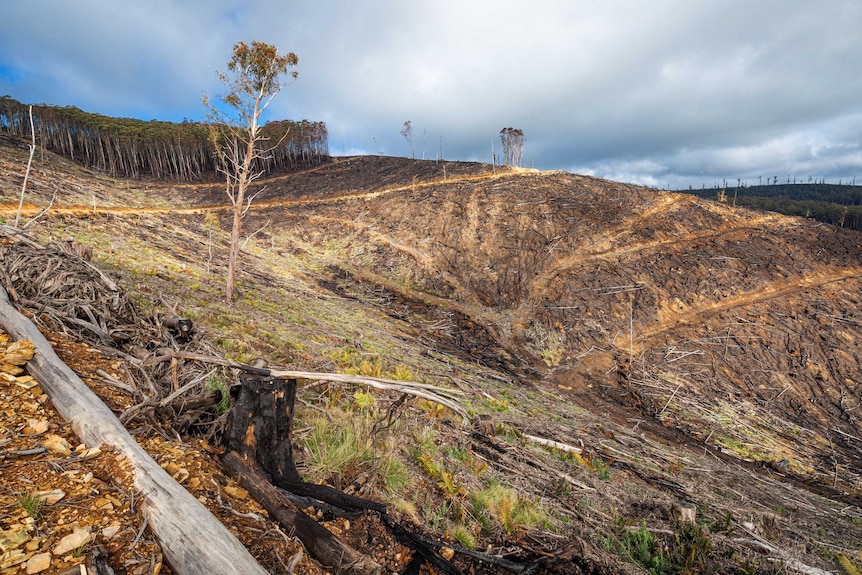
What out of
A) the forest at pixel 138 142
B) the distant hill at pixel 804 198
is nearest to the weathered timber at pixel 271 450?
the forest at pixel 138 142

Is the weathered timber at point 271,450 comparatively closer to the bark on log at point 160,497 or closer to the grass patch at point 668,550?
the bark on log at point 160,497

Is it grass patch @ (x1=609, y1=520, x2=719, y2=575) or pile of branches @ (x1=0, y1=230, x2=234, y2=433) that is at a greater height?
pile of branches @ (x1=0, y1=230, x2=234, y2=433)

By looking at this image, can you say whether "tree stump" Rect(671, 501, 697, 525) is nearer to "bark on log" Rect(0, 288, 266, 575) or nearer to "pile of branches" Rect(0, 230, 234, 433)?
"bark on log" Rect(0, 288, 266, 575)

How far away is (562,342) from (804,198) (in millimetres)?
166039

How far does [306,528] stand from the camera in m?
2.51

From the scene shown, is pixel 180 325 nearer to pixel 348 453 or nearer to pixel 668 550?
pixel 348 453

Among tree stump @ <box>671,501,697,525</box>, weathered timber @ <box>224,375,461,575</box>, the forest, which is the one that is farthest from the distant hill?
weathered timber @ <box>224,375,461,575</box>

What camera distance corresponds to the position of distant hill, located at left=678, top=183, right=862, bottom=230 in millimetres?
67381

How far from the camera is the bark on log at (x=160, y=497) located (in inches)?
76.1

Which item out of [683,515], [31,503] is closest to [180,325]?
[31,503]

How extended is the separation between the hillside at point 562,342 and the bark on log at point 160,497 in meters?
0.37

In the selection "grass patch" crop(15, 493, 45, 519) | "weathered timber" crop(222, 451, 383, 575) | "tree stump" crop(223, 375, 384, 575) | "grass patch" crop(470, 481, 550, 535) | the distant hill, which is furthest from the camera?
the distant hill

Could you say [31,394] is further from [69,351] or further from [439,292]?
[439,292]

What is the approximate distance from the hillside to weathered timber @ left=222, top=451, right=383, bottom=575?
1.02 ft
